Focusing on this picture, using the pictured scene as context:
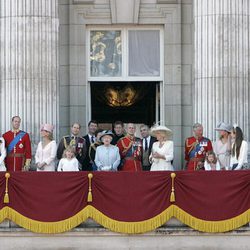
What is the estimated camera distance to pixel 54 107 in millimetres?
24453

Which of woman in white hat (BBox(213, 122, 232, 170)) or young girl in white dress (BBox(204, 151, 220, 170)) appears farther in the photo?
woman in white hat (BBox(213, 122, 232, 170))

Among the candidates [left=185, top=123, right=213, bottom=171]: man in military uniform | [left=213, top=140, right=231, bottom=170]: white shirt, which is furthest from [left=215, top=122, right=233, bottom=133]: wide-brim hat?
[left=185, top=123, right=213, bottom=171]: man in military uniform

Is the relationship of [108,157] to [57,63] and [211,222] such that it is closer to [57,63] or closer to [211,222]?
[211,222]

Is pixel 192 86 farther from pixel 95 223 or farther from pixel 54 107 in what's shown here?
pixel 95 223

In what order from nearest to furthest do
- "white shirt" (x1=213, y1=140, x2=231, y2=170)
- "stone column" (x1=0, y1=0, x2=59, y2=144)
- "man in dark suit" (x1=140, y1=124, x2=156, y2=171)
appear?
"white shirt" (x1=213, y1=140, x2=231, y2=170), "man in dark suit" (x1=140, y1=124, x2=156, y2=171), "stone column" (x1=0, y1=0, x2=59, y2=144)

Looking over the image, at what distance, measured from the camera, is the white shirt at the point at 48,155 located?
74.5 feet

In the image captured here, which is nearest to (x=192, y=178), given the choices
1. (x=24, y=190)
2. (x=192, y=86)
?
(x=24, y=190)

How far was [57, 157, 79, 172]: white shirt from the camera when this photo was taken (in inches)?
880

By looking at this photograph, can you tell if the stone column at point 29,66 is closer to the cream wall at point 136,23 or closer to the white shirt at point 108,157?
the cream wall at point 136,23

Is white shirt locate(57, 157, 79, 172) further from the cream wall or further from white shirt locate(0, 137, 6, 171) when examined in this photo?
the cream wall

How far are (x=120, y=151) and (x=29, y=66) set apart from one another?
2905 mm

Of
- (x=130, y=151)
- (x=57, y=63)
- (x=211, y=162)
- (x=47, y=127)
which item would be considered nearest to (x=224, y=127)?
(x=211, y=162)

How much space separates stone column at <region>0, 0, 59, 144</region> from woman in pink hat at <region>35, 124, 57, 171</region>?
4.40 feet

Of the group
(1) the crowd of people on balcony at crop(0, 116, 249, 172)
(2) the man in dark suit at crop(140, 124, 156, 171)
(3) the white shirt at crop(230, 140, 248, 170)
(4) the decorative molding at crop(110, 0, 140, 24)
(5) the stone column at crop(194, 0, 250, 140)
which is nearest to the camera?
(3) the white shirt at crop(230, 140, 248, 170)
